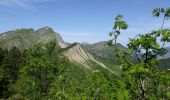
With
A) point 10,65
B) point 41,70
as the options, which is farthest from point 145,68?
point 10,65

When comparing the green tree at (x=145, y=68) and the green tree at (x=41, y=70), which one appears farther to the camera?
the green tree at (x=41, y=70)

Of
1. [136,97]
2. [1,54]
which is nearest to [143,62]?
[136,97]

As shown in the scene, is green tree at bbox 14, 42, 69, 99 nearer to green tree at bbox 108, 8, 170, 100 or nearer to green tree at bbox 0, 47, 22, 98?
green tree at bbox 108, 8, 170, 100

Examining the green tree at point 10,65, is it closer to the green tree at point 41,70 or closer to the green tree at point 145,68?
the green tree at point 41,70

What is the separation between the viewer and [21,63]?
139250 mm

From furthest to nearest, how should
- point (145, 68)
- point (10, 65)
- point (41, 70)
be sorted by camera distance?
1. point (10, 65)
2. point (41, 70)
3. point (145, 68)

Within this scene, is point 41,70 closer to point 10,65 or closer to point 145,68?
point 145,68

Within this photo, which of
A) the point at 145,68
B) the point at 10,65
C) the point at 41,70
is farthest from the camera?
the point at 10,65

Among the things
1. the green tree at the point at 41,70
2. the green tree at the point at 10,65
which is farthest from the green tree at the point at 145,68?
the green tree at the point at 10,65

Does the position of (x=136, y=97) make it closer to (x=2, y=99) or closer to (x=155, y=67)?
(x=155, y=67)

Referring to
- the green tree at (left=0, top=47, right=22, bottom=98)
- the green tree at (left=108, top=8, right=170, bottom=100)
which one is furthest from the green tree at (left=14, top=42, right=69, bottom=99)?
the green tree at (left=0, top=47, right=22, bottom=98)

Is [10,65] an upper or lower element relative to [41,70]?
upper

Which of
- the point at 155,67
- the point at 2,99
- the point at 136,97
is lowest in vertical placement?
the point at 2,99

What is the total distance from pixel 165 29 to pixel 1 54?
109928 millimetres
